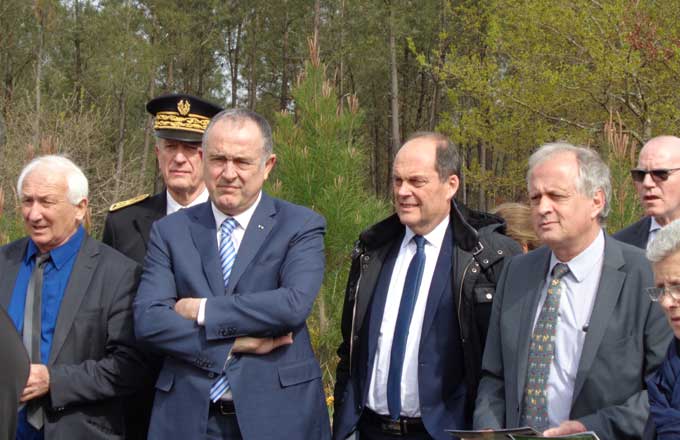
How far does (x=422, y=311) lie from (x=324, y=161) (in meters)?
2.90

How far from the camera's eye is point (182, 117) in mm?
4270

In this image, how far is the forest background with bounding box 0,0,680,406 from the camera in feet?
20.2

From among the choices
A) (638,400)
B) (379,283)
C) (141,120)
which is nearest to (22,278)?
(379,283)

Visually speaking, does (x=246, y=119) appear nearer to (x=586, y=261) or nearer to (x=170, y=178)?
(x=170, y=178)

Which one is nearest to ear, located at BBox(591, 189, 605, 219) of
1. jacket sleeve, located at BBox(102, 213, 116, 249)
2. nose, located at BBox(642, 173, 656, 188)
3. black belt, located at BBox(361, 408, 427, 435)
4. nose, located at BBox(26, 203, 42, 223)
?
black belt, located at BBox(361, 408, 427, 435)

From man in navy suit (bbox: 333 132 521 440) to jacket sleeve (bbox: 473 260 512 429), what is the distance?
12 cm

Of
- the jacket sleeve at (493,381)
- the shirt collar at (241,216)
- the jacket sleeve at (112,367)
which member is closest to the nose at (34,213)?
the jacket sleeve at (112,367)

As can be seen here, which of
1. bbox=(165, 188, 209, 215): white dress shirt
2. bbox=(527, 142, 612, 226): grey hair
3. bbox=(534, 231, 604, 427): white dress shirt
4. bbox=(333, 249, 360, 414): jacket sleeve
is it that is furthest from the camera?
bbox=(165, 188, 209, 215): white dress shirt

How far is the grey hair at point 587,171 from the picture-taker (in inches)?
117

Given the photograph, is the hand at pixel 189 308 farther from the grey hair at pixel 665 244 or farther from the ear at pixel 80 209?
the grey hair at pixel 665 244

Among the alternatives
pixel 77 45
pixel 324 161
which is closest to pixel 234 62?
pixel 77 45

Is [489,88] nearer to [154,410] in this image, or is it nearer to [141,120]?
[154,410]

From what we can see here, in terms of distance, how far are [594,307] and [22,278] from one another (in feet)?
7.48

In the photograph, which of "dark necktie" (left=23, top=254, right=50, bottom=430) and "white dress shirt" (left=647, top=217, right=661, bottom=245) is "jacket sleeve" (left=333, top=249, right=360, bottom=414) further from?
"white dress shirt" (left=647, top=217, right=661, bottom=245)
